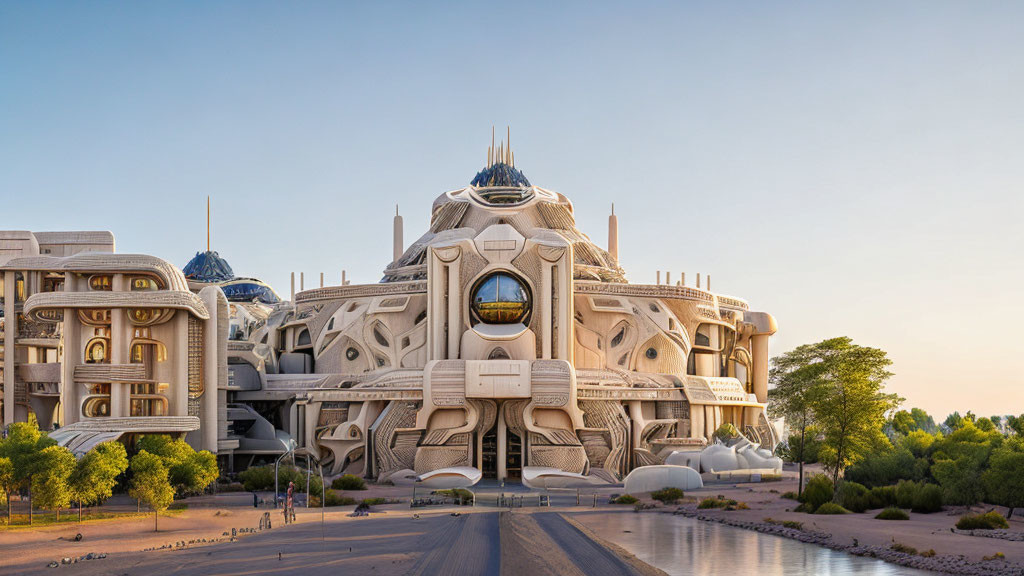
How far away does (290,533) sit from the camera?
33562 millimetres

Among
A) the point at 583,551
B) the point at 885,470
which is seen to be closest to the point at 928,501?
the point at 885,470

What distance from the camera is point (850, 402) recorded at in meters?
42.9

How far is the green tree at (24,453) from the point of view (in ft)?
115

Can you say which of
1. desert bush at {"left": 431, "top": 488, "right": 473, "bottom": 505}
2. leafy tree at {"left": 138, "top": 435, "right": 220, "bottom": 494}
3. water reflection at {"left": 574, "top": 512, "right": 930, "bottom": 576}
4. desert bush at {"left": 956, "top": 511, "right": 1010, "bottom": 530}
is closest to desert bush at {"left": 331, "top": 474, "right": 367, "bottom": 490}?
desert bush at {"left": 431, "top": 488, "right": 473, "bottom": 505}

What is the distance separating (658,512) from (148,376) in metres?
26.8

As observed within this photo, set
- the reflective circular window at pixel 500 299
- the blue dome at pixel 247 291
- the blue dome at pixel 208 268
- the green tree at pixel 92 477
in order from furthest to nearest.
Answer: the blue dome at pixel 208 268
the blue dome at pixel 247 291
the reflective circular window at pixel 500 299
the green tree at pixel 92 477

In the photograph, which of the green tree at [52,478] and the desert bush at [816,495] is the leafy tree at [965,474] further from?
the green tree at [52,478]

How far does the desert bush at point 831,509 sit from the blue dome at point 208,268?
239ft

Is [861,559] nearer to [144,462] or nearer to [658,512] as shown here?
[658,512]

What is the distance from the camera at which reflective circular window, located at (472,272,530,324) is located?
2377 inches

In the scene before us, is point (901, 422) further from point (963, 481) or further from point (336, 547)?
point (336, 547)

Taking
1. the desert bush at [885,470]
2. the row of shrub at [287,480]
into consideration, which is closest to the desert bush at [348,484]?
the row of shrub at [287,480]

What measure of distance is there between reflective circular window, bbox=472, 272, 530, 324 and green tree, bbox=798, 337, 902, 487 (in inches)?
856

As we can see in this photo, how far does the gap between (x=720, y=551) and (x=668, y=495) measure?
52.8ft
